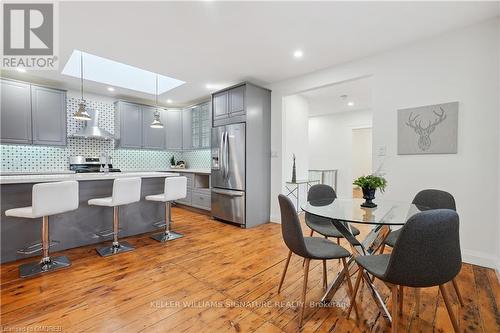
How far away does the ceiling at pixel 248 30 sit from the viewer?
7.40 feet

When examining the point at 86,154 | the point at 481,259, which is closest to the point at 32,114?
the point at 86,154

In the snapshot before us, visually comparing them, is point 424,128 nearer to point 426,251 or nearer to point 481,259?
point 481,259

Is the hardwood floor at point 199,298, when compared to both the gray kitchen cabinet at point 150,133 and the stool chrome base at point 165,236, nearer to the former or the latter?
the stool chrome base at point 165,236

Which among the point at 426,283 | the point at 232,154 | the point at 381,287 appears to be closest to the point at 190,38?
the point at 232,154

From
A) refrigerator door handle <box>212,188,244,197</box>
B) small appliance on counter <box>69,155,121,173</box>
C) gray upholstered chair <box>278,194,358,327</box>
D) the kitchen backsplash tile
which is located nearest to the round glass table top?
gray upholstered chair <box>278,194,358,327</box>

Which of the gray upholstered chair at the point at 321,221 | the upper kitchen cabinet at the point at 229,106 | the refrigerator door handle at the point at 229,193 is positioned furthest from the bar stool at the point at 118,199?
the gray upholstered chair at the point at 321,221

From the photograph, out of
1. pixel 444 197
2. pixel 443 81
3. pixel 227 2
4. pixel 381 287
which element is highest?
pixel 227 2

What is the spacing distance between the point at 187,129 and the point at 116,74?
6.64 ft

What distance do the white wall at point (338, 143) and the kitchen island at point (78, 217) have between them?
A: 541 centimetres

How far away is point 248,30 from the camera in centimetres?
262

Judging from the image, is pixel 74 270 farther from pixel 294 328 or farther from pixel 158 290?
pixel 294 328

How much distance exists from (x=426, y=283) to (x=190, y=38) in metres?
3.26

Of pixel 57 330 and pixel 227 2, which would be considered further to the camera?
pixel 227 2

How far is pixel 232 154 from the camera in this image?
4.25 metres
